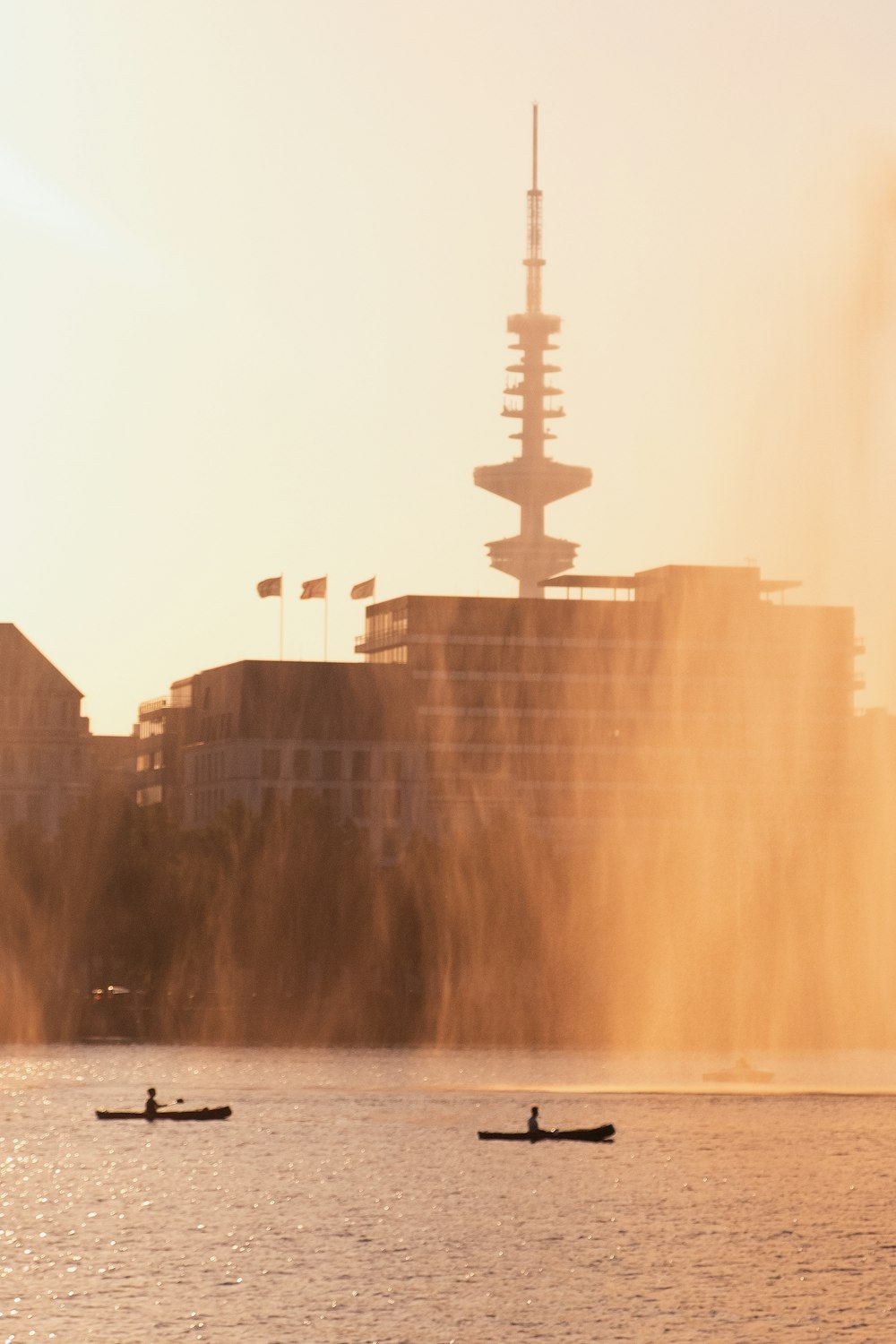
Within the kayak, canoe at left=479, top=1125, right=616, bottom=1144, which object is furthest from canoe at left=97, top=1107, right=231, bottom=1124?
canoe at left=479, top=1125, right=616, bottom=1144

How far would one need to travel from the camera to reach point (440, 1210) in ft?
286

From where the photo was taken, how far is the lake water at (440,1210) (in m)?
67.9

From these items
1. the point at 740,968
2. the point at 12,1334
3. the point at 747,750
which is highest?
the point at 747,750

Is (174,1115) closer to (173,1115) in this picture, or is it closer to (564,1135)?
(173,1115)

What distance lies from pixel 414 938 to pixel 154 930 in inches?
633

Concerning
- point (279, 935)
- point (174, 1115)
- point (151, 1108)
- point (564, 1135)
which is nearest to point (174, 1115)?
point (174, 1115)

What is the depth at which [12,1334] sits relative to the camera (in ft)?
210

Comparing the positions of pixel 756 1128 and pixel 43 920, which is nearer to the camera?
pixel 756 1128

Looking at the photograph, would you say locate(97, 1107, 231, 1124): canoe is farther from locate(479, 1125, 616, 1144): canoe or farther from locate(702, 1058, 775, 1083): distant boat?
locate(702, 1058, 775, 1083): distant boat

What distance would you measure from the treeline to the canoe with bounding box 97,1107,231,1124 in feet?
175

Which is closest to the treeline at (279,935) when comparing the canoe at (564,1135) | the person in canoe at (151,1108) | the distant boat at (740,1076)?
the distant boat at (740,1076)

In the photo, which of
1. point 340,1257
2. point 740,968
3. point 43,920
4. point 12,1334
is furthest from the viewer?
point 43,920

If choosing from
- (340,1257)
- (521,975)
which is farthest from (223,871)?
(340,1257)

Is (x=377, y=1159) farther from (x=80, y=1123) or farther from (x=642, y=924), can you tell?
(x=642, y=924)
